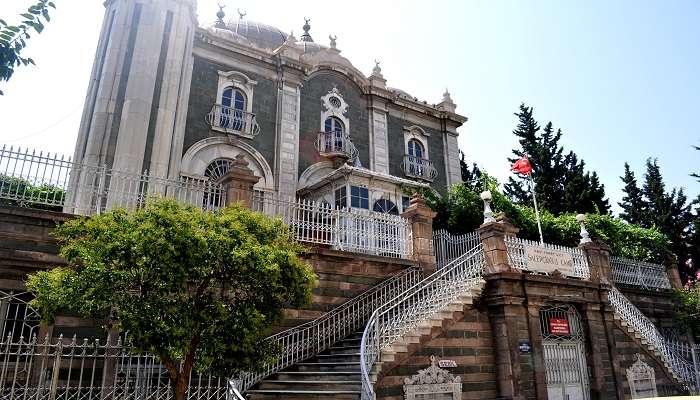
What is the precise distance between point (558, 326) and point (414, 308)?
5.20 metres

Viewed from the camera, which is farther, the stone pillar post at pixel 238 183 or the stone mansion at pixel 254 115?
the stone mansion at pixel 254 115

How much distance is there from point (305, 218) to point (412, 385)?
4.88 m

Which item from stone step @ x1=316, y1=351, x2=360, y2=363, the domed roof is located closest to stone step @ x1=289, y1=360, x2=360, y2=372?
stone step @ x1=316, y1=351, x2=360, y2=363

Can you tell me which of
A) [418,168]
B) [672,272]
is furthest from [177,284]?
[672,272]

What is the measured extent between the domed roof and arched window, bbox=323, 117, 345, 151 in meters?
5.41

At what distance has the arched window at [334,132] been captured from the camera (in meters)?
20.8

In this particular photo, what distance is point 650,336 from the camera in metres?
15.2

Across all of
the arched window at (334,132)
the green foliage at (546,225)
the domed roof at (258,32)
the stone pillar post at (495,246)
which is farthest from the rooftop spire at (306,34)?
the stone pillar post at (495,246)

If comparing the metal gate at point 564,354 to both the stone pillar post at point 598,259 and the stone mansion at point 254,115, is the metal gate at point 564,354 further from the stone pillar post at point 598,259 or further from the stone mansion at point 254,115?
the stone mansion at point 254,115

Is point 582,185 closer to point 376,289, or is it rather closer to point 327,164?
point 327,164

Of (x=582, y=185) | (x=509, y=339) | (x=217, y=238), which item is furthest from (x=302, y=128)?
(x=582, y=185)

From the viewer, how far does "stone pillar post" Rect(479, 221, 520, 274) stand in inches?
484

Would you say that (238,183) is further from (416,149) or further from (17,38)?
(416,149)

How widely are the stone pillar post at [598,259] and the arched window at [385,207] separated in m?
6.34
